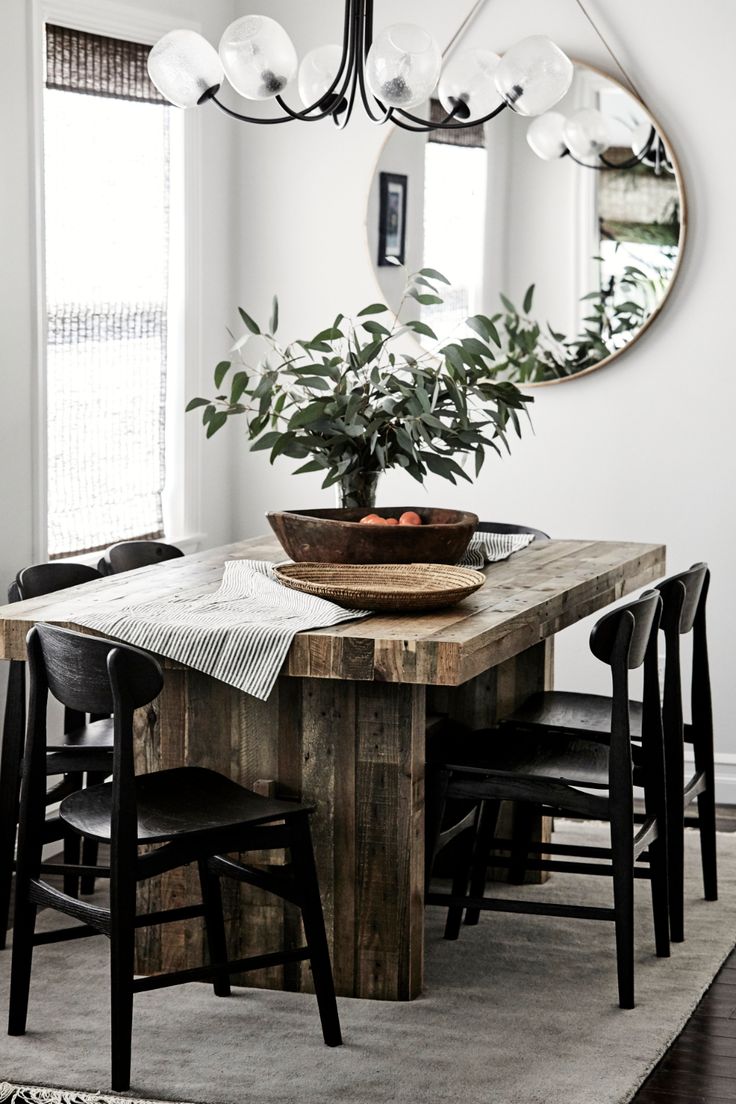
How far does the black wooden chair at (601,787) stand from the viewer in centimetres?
288

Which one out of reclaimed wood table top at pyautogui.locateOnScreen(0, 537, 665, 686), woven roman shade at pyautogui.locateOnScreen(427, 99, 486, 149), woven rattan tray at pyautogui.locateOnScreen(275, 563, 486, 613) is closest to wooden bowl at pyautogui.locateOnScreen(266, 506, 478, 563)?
woven rattan tray at pyautogui.locateOnScreen(275, 563, 486, 613)

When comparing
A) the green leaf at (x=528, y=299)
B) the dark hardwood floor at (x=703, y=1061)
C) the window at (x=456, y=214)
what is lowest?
the dark hardwood floor at (x=703, y=1061)

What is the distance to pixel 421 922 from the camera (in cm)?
293

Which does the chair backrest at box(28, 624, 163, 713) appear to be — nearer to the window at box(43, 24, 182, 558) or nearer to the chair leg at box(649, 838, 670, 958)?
the chair leg at box(649, 838, 670, 958)

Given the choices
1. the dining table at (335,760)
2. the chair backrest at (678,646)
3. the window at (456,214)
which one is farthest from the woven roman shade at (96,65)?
the chair backrest at (678,646)

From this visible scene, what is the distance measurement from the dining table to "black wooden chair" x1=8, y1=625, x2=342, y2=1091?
15 centimetres

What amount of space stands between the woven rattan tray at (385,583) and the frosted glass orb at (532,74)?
967 mm

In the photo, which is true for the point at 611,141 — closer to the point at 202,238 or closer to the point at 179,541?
the point at 202,238

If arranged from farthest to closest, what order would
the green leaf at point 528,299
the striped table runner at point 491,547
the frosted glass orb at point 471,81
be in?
the green leaf at point 528,299 < the striped table runner at point 491,547 < the frosted glass orb at point 471,81

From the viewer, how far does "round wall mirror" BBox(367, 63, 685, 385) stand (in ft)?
14.6

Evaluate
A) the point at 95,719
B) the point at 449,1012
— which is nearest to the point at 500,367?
the point at 95,719

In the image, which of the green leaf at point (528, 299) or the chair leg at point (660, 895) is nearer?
the chair leg at point (660, 895)

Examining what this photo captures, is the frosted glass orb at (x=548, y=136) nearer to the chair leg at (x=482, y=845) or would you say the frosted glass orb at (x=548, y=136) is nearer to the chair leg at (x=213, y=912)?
the chair leg at (x=482, y=845)

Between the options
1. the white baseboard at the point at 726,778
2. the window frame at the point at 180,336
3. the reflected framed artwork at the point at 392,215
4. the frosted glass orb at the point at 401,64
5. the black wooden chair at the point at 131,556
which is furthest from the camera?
the reflected framed artwork at the point at 392,215
